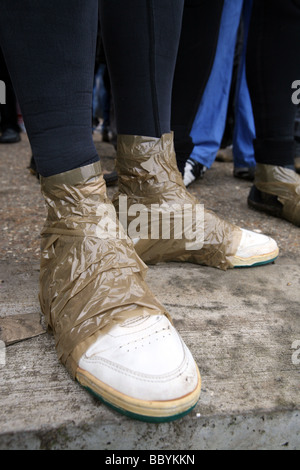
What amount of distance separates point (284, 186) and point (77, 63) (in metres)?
1.08

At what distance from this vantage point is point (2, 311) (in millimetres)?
850

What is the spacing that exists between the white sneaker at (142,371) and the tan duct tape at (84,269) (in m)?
0.03

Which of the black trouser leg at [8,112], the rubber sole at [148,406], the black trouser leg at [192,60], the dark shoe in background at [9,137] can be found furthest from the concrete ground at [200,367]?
the black trouser leg at [8,112]

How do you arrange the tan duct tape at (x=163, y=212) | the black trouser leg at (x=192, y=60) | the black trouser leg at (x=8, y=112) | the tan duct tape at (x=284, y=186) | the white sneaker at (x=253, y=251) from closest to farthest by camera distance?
the tan duct tape at (x=163, y=212)
the white sneaker at (x=253, y=251)
the black trouser leg at (x=192, y=60)
the tan duct tape at (x=284, y=186)
the black trouser leg at (x=8, y=112)

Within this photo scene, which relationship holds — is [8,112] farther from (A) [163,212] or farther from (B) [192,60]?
(A) [163,212]

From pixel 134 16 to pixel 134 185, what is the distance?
0.43 m

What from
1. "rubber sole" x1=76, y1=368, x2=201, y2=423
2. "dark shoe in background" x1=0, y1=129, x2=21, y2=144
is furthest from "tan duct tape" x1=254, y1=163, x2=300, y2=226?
"dark shoe in background" x1=0, y1=129, x2=21, y2=144

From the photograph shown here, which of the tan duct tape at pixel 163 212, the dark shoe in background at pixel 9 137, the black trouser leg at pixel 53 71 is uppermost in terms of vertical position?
the black trouser leg at pixel 53 71

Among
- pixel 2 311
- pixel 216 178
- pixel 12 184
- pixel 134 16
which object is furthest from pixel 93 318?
pixel 216 178

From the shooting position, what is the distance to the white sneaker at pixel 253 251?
1111mm

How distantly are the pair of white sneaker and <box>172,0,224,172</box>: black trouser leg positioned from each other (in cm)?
108

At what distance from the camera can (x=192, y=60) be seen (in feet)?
4.81

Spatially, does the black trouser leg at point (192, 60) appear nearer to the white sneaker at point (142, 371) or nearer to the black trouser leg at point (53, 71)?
the black trouser leg at point (53, 71)

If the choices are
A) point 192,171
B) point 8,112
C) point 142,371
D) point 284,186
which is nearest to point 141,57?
point 142,371
